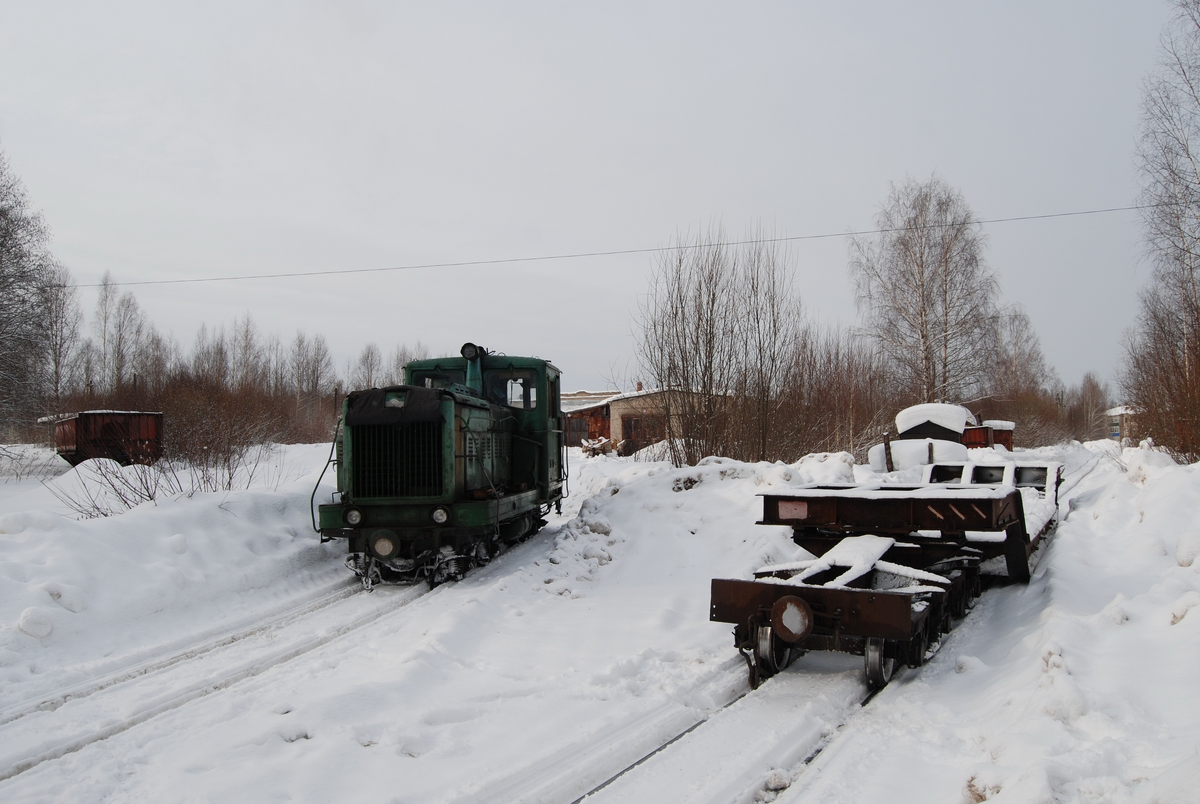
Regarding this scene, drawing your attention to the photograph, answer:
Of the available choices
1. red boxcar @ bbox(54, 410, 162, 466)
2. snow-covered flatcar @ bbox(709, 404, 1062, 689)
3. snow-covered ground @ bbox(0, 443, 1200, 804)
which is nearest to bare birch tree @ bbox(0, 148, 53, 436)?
red boxcar @ bbox(54, 410, 162, 466)

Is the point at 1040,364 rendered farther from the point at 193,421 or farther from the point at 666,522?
the point at 193,421

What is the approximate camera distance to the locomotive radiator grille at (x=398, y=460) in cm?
799

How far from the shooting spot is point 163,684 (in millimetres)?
4887

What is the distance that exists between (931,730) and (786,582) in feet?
3.82

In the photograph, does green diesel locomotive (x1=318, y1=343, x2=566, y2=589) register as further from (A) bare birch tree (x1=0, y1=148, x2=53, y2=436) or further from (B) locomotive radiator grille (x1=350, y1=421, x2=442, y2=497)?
(A) bare birch tree (x1=0, y1=148, x2=53, y2=436)

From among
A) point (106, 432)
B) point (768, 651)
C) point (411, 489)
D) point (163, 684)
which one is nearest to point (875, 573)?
point (768, 651)

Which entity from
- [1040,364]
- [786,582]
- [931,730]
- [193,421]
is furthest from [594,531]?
[1040,364]

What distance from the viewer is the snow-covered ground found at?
3.29 m

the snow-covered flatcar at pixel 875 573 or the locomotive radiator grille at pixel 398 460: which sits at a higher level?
the locomotive radiator grille at pixel 398 460

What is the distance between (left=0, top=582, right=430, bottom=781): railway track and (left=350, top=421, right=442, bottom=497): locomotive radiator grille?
4.57 feet

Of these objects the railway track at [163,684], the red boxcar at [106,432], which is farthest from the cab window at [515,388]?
the red boxcar at [106,432]

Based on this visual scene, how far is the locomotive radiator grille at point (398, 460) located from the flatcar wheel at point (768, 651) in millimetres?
4438

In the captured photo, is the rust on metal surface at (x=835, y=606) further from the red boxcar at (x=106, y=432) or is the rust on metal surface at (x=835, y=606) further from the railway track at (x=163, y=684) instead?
the red boxcar at (x=106, y=432)

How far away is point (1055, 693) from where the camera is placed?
141 inches
